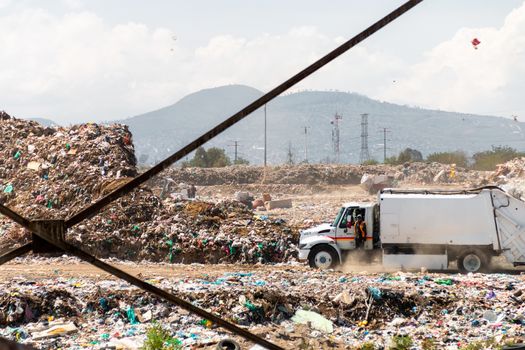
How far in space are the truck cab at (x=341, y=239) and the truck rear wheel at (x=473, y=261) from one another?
2055mm

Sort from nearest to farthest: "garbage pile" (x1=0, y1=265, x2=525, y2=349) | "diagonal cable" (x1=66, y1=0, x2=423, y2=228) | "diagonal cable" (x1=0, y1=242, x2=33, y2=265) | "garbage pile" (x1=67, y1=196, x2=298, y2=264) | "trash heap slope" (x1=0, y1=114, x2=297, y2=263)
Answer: "diagonal cable" (x1=0, y1=242, x2=33, y2=265), "diagonal cable" (x1=66, y1=0, x2=423, y2=228), "garbage pile" (x1=0, y1=265, x2=525, y2=349), "garbage pile" (x1=67, y1=196, x2=298, y2=264), "trash heap slope" (x1=0, y1=114, x2=297, y2=263)

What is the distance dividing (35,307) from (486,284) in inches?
356

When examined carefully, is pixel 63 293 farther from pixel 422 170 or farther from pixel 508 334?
pixel 422 170

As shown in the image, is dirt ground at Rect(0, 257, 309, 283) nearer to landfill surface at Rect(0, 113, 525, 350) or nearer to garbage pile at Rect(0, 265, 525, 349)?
landfill surface at Rect(0, 113, 525, 350)

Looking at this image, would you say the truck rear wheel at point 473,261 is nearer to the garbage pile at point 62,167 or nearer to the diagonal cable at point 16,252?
the garbage pile at point 62,167

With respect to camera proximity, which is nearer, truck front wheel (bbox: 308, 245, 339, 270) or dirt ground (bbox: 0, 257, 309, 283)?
dirt ground (bbox: 0, 257, 309, 283)

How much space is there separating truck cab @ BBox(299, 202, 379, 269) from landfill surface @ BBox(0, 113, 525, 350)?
39 centimetres

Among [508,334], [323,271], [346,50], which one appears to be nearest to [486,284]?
[508,334]

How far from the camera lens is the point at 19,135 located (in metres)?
29.3

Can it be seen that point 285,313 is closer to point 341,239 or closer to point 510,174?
point 341,239

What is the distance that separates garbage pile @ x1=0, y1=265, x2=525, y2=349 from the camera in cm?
1109

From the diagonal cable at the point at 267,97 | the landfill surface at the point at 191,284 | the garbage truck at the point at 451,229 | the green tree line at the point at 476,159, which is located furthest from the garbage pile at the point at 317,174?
the diagonal cable at the point at 267,97

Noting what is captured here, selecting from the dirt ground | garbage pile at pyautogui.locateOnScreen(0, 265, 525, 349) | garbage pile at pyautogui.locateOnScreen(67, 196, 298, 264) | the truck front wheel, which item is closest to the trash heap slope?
garbage pile at pyautogui.locateOnScreen(67, 196, 298, 264)

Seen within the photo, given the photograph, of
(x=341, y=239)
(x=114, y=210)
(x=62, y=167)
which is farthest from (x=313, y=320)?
(x=62, y=167)
